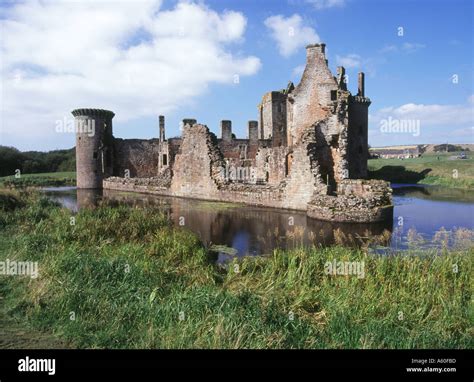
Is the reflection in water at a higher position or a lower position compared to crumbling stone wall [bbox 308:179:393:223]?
lower

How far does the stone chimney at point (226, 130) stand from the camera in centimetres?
3884

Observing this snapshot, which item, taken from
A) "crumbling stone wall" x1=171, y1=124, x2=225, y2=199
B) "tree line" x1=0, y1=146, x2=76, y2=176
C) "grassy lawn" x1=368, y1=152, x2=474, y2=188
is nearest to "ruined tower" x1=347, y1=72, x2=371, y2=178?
"grassy lawn" x1=368, y1=152, x2=474, y2=188

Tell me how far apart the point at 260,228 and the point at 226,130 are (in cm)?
2553

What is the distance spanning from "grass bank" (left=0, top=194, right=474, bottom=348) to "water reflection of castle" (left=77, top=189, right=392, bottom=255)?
1.94 meters

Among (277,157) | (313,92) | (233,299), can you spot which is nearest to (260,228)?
(233,299)

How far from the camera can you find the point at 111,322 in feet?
18.2

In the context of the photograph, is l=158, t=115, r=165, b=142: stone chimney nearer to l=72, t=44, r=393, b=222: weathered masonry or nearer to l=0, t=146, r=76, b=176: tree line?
l=72, t=44, r=393, b=222: weathered masonry

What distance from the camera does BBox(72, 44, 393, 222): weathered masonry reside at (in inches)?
736

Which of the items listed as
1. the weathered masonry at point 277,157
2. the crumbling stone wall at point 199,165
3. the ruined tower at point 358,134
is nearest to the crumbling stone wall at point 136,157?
the weathered masonry at point 277,157

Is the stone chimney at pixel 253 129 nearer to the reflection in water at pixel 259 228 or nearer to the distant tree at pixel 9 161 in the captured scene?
the reflection in water at pixel 259 228
